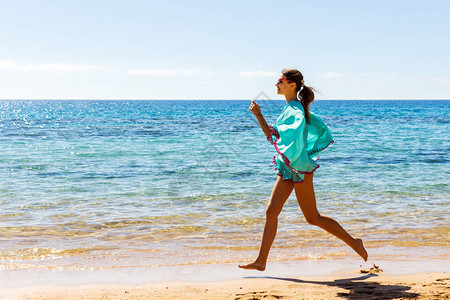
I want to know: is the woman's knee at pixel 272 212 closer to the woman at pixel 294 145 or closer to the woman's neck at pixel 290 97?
the woman at pixel 294 145

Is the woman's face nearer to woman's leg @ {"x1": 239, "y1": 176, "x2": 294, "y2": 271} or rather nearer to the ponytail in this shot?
the ponytail

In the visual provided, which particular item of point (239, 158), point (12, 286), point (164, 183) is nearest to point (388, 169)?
point (239, 158)

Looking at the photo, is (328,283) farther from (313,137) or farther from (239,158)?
(239,158)

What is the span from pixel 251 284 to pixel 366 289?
105 cm

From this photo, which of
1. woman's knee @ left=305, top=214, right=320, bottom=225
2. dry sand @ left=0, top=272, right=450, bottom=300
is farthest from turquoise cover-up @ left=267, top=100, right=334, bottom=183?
dry sand @ left=0, top=272, right=450, bottom=300

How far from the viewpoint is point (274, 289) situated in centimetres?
451

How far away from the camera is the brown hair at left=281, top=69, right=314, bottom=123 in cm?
443

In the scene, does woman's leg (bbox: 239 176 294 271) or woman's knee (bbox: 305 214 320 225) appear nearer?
woman's leg (bbox: 239 176 294 271)

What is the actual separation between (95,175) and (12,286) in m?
8.52

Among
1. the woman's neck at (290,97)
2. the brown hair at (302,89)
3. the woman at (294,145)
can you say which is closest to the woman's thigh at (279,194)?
the woman at (294,145)

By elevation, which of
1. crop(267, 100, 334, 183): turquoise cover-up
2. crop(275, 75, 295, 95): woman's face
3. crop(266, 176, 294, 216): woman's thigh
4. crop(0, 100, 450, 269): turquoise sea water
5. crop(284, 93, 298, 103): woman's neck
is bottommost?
crop(0, 100, 450, 269): turquoise sea water

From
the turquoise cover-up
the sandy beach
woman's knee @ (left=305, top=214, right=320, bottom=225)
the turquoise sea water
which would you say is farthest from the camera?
the turquoise sea water

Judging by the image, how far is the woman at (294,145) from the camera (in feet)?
13.9

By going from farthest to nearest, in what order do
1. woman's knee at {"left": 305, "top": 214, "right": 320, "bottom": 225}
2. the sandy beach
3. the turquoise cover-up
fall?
woman's knee at {"left": 305, "top": 214, "right": 320, "bottom": 225} → the sandy beach → the turquoise cover-up
